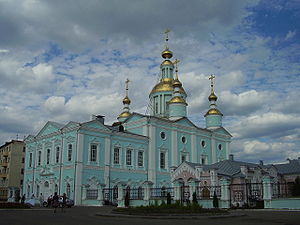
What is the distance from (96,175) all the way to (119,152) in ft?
12.5

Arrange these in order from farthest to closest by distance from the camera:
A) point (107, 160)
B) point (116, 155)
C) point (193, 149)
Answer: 1. point (193, 149)
2. point (116, 155)
3. point (107, 160)

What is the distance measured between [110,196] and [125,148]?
21.6 feet

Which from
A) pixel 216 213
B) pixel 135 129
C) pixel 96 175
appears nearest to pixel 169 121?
pixel 135 129

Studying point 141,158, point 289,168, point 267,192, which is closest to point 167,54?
point 141,158

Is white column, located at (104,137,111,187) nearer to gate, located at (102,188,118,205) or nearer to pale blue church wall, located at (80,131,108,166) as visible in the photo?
pale blue church wall, located at (80,131,108,166)

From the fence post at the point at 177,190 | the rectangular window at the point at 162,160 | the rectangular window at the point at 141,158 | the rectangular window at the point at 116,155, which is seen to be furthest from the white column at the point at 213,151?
the fence post at the point at 177,190

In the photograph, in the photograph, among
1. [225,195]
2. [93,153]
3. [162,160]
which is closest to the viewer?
[225,195]

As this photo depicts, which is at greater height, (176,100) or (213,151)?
(176,100)

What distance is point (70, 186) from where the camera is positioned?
32.3 m

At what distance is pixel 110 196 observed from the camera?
31.2m

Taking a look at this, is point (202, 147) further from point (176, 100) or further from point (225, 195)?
point (225, 195)

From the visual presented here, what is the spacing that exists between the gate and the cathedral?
60 cm

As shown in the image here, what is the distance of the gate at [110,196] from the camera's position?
1184 inches

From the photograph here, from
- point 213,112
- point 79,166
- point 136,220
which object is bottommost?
point 136,220
